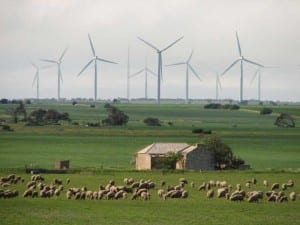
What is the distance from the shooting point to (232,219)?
115 ft

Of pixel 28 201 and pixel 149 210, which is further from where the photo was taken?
pixel 28 201

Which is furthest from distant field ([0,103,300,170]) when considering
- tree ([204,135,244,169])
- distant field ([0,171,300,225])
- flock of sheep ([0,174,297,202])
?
distant field ([0,171,300,225])

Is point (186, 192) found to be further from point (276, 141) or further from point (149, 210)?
point (276, 141)

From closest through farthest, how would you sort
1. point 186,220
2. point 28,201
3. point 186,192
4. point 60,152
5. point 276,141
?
point 186,220
point 28,201
point 186,192
point 60,152
point 276,141

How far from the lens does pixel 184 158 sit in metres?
71.9

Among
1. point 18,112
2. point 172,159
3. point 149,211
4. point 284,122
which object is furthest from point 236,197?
point 18,112

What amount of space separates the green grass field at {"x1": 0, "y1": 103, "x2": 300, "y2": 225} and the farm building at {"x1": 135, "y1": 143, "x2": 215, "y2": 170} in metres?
1.86

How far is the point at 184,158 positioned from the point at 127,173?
30.9 ft

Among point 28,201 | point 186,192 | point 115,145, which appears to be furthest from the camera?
point 115,145

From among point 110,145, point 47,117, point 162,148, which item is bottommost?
point 110,145

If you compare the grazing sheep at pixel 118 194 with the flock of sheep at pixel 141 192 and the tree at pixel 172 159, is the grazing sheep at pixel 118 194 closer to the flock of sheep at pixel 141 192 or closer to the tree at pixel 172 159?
the flock of sheep at pixel 141 192

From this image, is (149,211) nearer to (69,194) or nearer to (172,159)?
(69,194)

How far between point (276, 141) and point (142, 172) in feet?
151

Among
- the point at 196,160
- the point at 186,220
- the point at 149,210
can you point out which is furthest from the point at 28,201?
the point at 196,160
